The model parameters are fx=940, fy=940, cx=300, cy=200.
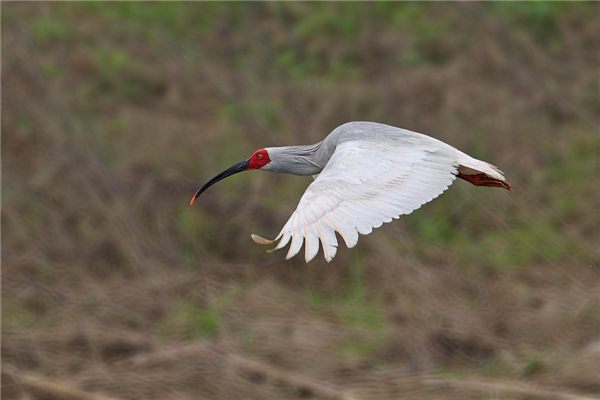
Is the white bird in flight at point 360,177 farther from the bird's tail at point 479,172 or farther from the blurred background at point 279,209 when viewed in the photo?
the blurred background at point 279,209

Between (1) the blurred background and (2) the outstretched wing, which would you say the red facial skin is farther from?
(1) the blurred background

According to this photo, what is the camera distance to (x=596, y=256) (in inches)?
425

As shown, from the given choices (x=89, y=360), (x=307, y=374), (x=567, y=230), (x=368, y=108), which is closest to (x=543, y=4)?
(x=368, y=108)

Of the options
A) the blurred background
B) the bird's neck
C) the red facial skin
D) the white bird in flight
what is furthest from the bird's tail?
the blurred background

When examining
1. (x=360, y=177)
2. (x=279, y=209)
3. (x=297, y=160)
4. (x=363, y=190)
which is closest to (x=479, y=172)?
(x=297, y=160)

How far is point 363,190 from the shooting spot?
5.66 metres

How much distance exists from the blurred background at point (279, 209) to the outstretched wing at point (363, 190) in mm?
3088

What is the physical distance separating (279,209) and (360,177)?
5.53 metres

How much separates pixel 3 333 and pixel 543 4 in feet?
31.1

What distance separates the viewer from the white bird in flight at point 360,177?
525cm

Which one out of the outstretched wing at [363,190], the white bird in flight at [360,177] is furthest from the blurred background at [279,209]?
the outstretched wing at [363,190]

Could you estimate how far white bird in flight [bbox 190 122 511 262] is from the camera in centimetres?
525

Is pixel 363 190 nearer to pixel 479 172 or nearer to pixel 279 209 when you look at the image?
pixel 479 172

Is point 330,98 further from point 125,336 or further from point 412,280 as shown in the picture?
point 125,336
